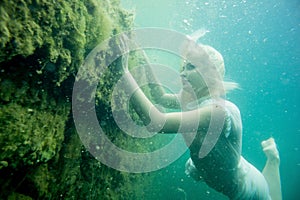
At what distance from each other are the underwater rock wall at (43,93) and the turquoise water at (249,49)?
5823 millimetres

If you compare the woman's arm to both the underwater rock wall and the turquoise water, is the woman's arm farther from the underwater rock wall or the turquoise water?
the turquoise water

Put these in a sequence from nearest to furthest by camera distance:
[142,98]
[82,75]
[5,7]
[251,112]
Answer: [5,7] → [82,75] → [142,98] → [251,112]

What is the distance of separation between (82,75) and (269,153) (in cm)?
684

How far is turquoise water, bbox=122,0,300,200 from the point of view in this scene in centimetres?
2500

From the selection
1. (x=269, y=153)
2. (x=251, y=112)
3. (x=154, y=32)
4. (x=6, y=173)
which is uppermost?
(x=251, y=112)

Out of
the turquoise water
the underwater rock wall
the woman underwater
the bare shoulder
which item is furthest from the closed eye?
the turquoise water

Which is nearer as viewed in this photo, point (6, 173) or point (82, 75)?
point (6, 173)

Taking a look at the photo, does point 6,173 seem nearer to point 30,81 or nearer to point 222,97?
point 30,81

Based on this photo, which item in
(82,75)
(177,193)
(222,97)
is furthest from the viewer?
(177,193)

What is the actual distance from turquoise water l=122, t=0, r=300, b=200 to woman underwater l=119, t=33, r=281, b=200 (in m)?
4.51

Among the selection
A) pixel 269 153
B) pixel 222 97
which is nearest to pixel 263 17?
pixel 269 153

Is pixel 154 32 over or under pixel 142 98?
over

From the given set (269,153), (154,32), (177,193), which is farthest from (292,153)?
(154,32)

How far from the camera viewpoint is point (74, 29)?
216 cm
